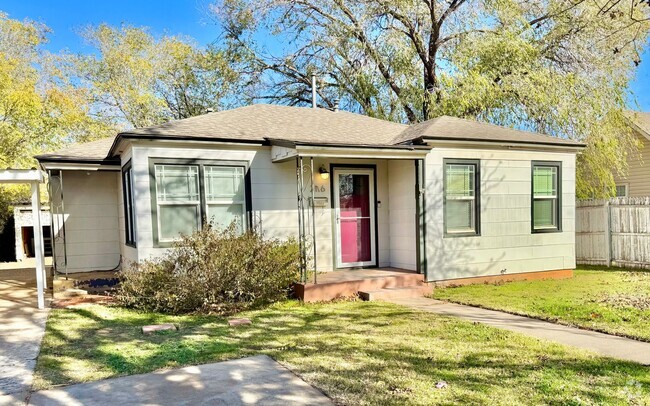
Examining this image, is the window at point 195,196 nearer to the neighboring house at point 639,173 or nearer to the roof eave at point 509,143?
the roof eave at point 509,143

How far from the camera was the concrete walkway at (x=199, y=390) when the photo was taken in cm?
349

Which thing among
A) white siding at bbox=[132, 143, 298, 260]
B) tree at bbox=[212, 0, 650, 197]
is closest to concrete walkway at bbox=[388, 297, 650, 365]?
white siding at bbox=[132, 143, 298, 260]

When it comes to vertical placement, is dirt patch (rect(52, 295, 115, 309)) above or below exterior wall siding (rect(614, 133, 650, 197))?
below

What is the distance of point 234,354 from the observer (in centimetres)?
466

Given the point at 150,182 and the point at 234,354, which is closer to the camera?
the point at 234,354

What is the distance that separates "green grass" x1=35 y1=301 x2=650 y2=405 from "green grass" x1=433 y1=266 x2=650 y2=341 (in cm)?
134

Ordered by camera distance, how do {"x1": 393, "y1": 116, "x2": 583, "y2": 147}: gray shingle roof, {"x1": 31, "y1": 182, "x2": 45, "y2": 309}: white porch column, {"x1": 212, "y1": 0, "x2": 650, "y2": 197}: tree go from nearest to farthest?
1. {"x1": 31, "y1": 182, "x2": 45, "y2": 309}: white porch column
2. {"x1": 393, "y1": 116, "x2": 583, "y2": 147}: gray shingle roof
3. {"x1": 212, "y1": 0, "x2": 650, "y2": 197}: tree

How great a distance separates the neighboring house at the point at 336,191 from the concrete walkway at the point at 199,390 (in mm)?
3974

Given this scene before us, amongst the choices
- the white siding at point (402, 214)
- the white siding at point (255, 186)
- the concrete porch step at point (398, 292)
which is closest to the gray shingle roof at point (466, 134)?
the white siding at point (402, 214)

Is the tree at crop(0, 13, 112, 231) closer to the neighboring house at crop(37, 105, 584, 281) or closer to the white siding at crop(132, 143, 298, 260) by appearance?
the neighboring house at crop(37, 105, 584, 281)

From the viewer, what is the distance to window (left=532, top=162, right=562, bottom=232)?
33.0ft

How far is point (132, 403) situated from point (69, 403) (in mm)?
524

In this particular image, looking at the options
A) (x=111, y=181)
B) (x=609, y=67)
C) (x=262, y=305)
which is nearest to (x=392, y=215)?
(x=262, y=305)

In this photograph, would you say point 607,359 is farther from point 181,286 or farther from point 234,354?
point 181,286
